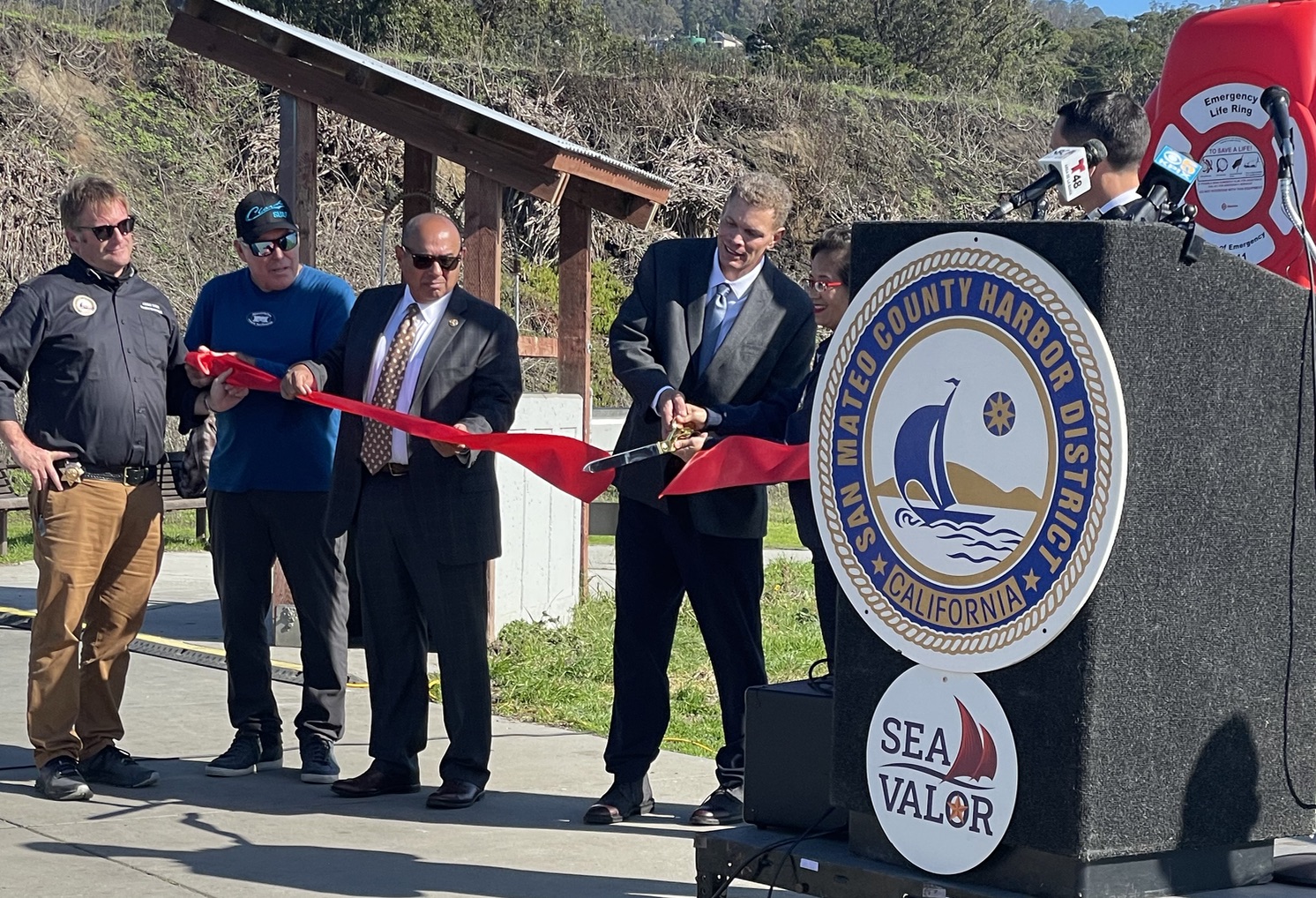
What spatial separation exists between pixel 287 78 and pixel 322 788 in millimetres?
4352

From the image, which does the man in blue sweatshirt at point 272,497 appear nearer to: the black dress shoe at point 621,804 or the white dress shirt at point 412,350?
the white dress shirt at point 412,350

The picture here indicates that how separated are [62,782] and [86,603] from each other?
67 centimetres

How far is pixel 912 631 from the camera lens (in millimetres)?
3428

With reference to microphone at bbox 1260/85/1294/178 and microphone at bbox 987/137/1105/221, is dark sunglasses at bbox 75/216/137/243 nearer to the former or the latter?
microphone at bbox 987/137/1105/221

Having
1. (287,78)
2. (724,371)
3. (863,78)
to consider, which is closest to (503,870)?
→ (724,371)

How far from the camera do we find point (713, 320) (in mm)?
5746

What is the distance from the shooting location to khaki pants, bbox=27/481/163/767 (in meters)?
5.96

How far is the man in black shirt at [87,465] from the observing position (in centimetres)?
596

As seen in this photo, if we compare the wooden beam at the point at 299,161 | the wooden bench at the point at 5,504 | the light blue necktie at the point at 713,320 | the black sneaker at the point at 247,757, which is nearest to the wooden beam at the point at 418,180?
the wooden beam at the point at 299,161

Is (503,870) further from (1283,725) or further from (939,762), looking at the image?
(1283,725)

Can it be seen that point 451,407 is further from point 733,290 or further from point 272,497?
point 733,290

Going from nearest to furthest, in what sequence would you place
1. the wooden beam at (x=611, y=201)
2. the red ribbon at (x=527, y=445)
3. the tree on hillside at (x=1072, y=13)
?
1. the red ribbon at (x=527, y=445)
2. the wooden beam at (x=611, y=201)
3. the tree on hillside at (x=1072, y=13)

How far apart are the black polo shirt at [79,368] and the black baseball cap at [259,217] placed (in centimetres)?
53

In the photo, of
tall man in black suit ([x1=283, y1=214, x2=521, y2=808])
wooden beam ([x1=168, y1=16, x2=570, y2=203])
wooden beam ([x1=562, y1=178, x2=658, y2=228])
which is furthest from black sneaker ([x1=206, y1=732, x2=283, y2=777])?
wooden beam ([x1=562, y1=178, x2=658, y2=228])
